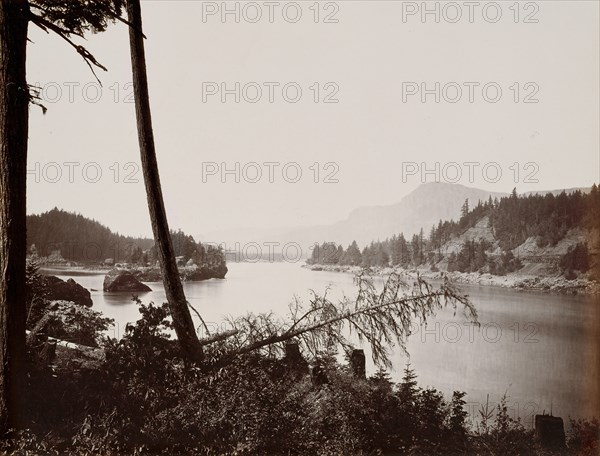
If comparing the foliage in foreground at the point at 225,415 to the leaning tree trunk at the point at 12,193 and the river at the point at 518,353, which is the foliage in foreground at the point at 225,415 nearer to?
the river at the point at 518,353

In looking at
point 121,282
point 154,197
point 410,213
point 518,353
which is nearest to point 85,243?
point 121,282

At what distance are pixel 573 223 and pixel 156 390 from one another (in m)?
6.69

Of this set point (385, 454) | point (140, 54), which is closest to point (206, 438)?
point (385, 454)

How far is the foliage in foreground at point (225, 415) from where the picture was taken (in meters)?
6.08

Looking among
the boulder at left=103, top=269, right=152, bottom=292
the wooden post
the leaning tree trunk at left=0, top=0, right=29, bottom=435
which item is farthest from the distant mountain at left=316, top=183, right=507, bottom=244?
the leaning tree trunk at left=0, top=0, right=29, bottom=435

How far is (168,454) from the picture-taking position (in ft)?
20.1

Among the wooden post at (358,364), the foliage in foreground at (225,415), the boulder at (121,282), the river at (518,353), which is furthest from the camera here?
the boulder at (121,282)

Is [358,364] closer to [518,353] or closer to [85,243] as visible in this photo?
[518,353]

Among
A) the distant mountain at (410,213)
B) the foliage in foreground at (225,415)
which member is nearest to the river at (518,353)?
the foliage in foreground at (225,415)

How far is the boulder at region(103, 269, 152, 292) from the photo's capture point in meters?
7.92

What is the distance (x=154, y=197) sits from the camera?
6711 mm

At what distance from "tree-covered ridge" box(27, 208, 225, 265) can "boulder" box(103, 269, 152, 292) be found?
0.82 ft

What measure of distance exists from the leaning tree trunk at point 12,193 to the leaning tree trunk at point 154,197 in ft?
4.73

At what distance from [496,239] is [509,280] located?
0.68 meters
